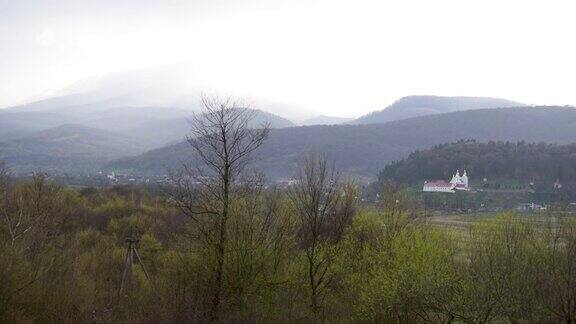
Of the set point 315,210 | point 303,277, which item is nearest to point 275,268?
point 303,277

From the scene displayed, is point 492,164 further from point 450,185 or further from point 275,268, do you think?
point 275,268

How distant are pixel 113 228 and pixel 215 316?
2386cm

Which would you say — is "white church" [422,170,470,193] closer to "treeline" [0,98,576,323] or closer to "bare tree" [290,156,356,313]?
"treeline" [0,98,576,323]

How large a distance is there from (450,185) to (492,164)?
1275cm

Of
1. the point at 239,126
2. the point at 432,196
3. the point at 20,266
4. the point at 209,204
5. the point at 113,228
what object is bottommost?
the point at 432,196

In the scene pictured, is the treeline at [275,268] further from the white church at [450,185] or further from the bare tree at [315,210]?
the white church at [450,185]

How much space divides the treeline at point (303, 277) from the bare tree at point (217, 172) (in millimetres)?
388

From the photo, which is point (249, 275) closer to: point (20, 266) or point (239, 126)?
point (239, 126)

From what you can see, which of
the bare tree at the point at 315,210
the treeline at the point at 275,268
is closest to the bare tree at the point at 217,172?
the treeline at the point at 275,268

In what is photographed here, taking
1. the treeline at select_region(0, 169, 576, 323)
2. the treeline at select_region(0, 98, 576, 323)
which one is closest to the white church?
the treeline at select_region(0, 169, 576, 323)

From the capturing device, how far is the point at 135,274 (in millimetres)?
28281

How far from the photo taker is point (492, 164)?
9519 cm

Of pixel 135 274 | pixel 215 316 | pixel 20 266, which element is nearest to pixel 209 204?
pixel 215 316

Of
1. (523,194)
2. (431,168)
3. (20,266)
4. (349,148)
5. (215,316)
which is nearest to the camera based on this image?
(20,266)
